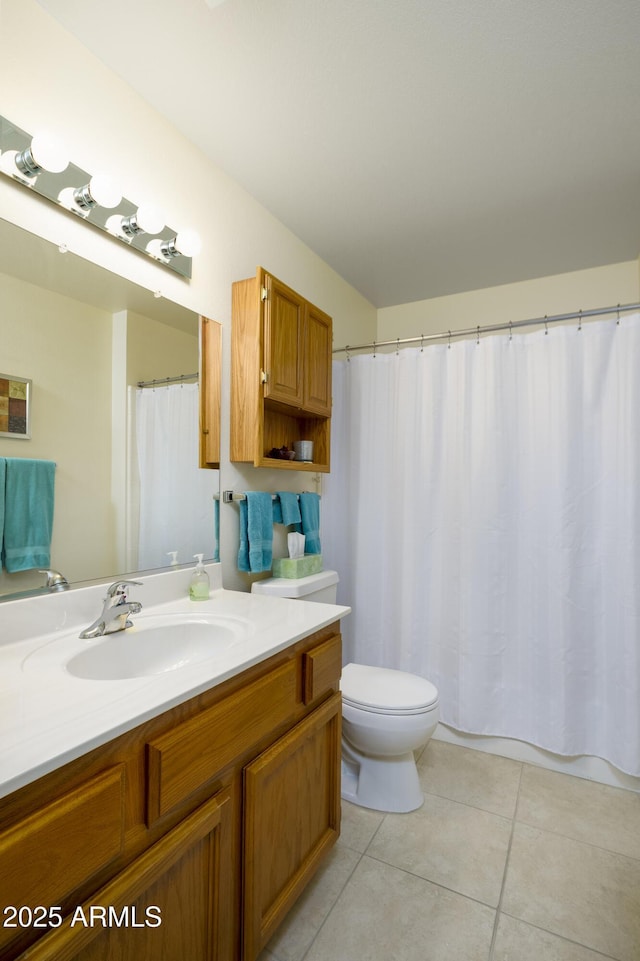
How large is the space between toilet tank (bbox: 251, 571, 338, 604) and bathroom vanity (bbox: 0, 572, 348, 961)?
49cm

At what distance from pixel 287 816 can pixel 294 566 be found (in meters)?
0.96

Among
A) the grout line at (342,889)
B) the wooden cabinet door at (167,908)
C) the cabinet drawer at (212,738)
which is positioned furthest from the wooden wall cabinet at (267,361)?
the grout line at (342,889)

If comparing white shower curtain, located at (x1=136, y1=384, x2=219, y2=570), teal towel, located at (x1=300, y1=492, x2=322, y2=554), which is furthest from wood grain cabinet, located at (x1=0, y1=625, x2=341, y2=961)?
teal towel, located at (x1=300, y1=492, x2=322, y2=554)

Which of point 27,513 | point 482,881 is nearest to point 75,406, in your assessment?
point 27,513

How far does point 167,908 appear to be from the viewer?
0.83 metres

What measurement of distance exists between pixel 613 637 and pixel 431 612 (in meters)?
0.78

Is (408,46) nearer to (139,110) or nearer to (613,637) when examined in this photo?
(139,110)

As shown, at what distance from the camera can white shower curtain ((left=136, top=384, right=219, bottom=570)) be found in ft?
4.80

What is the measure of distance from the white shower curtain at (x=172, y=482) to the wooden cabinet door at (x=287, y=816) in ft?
2.30

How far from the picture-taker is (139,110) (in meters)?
1.47

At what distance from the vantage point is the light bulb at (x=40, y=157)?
112 cm

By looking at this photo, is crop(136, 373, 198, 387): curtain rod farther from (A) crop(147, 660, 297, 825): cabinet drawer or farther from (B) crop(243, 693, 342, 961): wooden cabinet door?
(B) crop(243, 693, 342, 961): wooden cabinet door

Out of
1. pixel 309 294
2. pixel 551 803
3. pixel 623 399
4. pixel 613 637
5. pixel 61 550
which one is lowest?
pixel 551 803

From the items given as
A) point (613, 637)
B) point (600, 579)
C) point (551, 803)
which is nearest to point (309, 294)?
point (600, 579)
